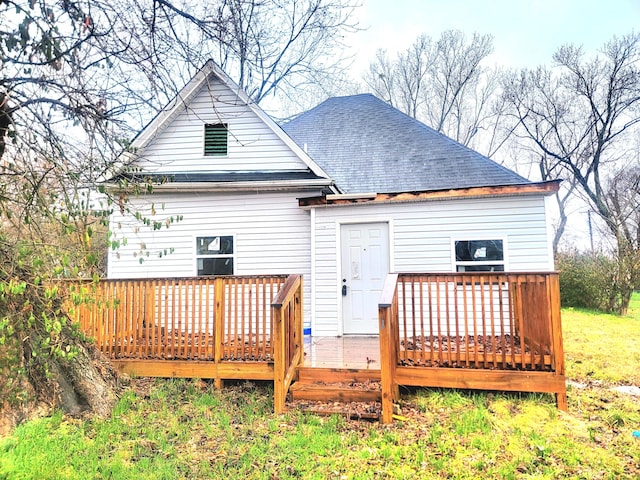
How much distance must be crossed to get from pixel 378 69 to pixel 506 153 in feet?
29.5

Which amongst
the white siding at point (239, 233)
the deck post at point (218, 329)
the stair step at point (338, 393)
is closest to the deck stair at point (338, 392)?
the stair step at point (338, 393)

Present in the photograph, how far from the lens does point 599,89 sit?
53.4 feet

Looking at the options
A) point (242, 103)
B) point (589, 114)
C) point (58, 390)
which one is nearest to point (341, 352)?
point (58, 390)

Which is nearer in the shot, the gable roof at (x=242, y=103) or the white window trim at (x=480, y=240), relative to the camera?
the white window trim at (x=480, y=240)

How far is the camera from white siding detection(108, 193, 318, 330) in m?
7.54

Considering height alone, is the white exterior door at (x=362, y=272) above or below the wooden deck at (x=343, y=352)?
above

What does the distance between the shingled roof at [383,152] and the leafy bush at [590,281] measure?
7164 millimetres

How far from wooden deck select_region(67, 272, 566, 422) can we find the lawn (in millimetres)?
250

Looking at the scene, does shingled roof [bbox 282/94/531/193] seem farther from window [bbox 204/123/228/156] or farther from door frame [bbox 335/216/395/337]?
window [bbox 204/123/228/156]

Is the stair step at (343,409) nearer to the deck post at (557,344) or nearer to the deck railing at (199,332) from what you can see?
the deck railing at (199,332)

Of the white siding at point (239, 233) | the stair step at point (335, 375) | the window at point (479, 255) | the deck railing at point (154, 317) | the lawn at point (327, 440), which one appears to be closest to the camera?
the lawn at point (327, 440)

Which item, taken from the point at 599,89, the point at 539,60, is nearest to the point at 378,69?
the point at 539,60

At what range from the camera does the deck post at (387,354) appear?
391cm

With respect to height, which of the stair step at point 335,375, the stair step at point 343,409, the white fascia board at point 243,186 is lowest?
the stair step at point 343,409
